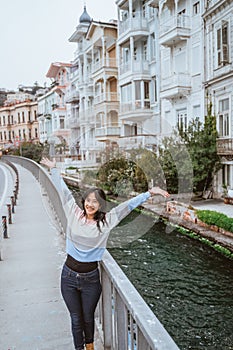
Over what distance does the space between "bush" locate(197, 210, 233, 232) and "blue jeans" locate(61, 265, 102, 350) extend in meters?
8.34

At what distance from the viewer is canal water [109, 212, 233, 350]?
6367 mm

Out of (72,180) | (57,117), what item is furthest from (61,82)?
(72,180)

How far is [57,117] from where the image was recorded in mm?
43312

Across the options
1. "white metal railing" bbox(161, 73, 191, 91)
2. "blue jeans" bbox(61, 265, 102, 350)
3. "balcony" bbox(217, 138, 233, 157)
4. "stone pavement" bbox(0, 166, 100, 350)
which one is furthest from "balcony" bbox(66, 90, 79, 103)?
"blue jeans" bbox(61, 265, 102, 350)

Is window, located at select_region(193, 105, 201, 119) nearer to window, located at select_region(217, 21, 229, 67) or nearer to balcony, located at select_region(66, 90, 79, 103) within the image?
window, located at select_region(217, 21, 229, 67)

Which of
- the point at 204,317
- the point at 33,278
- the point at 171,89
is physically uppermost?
the point at 171,89

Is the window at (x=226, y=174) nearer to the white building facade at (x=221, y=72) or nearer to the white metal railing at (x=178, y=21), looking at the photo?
the white building facade at (x=221, y=72)

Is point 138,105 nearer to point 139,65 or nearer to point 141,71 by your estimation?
point 141,71

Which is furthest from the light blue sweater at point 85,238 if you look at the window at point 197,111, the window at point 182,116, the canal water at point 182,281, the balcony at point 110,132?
the balcony at point 110,132

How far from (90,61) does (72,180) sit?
14246mm

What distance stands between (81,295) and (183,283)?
20.4ft

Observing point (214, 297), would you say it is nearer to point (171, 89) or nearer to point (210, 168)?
point (210, 168)

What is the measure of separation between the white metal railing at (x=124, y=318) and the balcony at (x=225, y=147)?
12.0m

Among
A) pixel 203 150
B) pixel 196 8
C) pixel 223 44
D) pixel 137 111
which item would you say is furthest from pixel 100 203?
pixel 137 111
